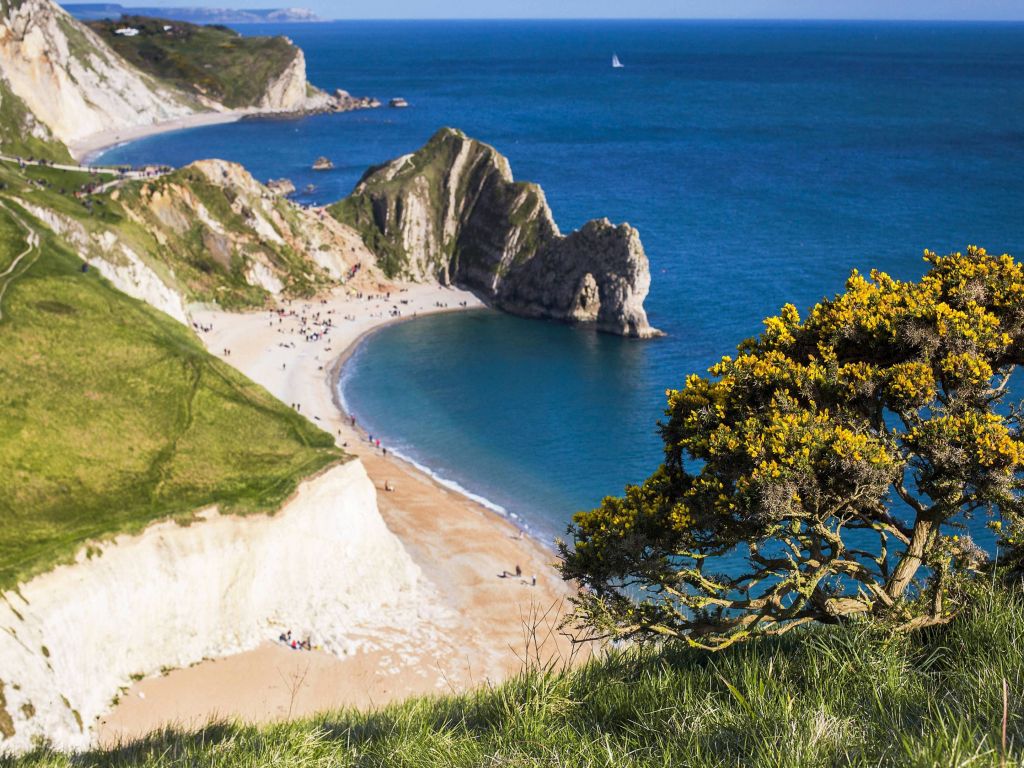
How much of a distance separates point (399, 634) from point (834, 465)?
36.2m

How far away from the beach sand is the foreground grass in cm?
592

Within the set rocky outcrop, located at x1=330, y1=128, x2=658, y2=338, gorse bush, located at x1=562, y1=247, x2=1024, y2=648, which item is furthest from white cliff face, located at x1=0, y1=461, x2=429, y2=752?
rocky outcrop, located at x1=330, y1=128, x2=658, y2=338

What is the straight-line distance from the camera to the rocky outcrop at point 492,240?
350 feet

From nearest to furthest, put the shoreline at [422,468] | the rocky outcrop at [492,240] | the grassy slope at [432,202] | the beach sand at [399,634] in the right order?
the beach sand at [399,634] < the shoreline at [422,468] < the rocky outcrop at [492,240] < the grassy slope at [432,202]

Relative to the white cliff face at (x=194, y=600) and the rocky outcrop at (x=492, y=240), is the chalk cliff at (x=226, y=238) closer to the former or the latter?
the rocky outcrop at (x=492, y=240)

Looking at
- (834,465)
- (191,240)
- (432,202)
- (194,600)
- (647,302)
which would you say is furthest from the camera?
(432,202)

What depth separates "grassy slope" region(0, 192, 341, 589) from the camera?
143 ft

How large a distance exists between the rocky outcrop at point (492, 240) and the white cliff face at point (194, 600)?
58431mm

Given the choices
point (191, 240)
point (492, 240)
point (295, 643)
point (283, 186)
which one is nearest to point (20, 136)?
point (283, 186)

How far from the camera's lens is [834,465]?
17.0 meters

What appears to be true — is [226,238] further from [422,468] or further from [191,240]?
[422,468]

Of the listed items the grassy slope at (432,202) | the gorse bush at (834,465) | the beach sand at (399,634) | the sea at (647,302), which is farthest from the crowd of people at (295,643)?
the grassy slope at (432,202)

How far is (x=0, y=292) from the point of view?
6106cm

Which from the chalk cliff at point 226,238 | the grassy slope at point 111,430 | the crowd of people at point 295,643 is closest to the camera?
the grassy slope at point 111,430
